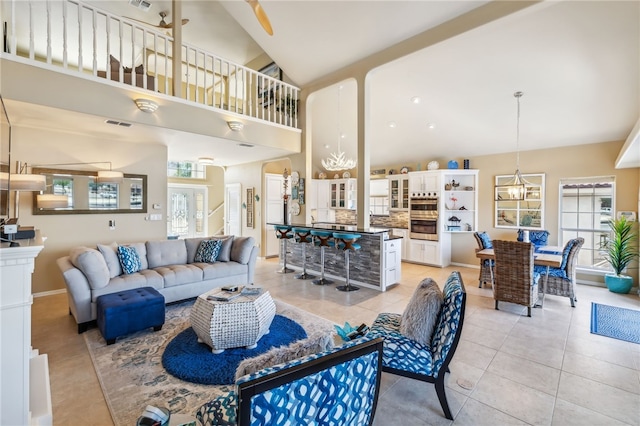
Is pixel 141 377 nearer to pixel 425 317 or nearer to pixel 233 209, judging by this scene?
pixel 425 317

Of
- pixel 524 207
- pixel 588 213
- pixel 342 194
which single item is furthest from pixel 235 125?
pixel 588 213

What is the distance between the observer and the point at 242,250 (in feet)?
16.4

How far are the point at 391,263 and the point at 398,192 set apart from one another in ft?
10.6

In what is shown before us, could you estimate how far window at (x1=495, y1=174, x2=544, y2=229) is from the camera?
624 cm

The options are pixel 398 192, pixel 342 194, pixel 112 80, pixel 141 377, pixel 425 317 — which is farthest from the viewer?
pixel 342 194

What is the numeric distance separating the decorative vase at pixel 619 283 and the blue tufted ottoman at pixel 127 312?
23.8ft

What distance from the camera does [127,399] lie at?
222 centimetres

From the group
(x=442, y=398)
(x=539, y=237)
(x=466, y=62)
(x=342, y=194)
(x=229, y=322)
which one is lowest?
(x=442, y=398)

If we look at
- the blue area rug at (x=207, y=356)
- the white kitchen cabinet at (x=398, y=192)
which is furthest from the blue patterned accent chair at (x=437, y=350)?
the white kitchen cabinet at (x=398, y=192)

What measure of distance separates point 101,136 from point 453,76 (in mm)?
6191

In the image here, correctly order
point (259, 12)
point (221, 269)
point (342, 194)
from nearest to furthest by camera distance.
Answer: point (259, 12) → point (221, 269) → point (342, 194)

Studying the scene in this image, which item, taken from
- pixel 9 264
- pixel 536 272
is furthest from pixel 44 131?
pixel 536 272

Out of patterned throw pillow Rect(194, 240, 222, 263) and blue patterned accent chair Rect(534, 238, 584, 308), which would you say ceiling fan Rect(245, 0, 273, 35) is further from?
blue patterned accent chair Rect(534, 238, 584, 308)

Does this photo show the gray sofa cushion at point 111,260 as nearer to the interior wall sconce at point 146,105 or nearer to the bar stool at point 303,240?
the interior wall sconce at point 146,105
